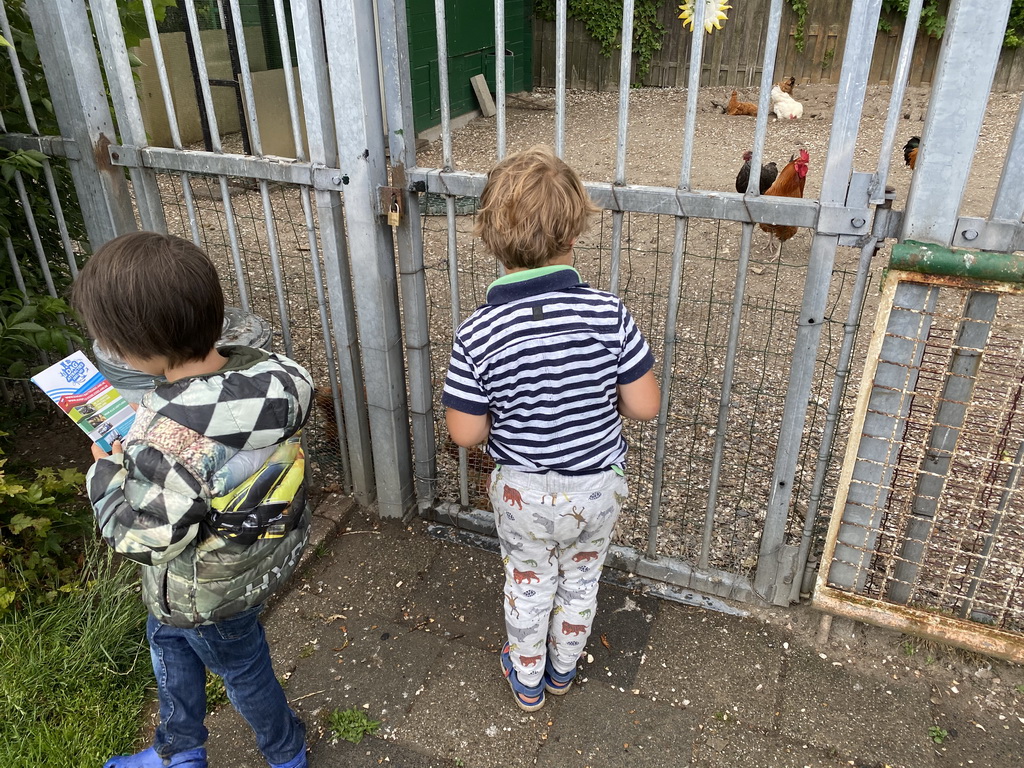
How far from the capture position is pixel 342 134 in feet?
8.75

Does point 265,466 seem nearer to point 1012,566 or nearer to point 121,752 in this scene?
point 121,752

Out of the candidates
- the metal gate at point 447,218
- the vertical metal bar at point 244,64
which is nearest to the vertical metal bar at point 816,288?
the metal gate at point 447,218

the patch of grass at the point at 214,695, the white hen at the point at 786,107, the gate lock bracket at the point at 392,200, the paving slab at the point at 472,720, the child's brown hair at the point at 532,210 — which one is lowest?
the paving slab at the point at 472,720

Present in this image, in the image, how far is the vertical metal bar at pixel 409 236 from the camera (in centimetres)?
254

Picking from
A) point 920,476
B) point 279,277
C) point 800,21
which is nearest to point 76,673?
point 279,277

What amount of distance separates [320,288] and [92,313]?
1.43 m

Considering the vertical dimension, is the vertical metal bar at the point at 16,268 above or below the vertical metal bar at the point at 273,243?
below

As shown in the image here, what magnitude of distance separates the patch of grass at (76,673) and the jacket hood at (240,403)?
138cm

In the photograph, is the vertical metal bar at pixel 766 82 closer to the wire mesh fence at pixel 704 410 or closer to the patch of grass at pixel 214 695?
the wire mesh fence at pixel 704 410

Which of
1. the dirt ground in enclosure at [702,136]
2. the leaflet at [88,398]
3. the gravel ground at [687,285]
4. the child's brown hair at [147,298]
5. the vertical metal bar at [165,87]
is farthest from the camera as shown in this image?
the dirt ground in enclosure at [702,136]

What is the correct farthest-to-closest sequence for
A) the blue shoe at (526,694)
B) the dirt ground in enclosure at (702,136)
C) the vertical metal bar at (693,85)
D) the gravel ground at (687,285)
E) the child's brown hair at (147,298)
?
1. the dirt ground in enclosure at (702,136)
2. the gravel ground at (687,285)
3. the blue shoe at (526,694)
4. the vertical metal bar at (693,85)
5. the child's brown hair at (147,298)

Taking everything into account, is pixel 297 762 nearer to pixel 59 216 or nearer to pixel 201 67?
pixel 201 67

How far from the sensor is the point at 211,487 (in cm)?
176

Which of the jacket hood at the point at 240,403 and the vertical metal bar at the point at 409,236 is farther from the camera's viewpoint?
the vertical metal bar at the point at 409,236
